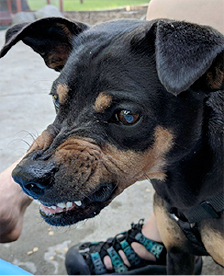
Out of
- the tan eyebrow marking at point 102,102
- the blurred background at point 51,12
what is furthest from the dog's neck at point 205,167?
the blurred background at point 51,12

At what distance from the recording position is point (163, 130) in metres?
1.93

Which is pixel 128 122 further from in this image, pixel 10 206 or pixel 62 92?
pixel 10 206

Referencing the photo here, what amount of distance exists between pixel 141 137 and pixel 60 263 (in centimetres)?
203

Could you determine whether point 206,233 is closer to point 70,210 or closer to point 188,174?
point 188,174

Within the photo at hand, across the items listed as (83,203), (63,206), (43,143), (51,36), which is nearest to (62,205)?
(63,206)

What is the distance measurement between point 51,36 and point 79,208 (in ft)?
4.05

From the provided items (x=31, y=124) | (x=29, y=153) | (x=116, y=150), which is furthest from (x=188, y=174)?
(x=31, y=124)

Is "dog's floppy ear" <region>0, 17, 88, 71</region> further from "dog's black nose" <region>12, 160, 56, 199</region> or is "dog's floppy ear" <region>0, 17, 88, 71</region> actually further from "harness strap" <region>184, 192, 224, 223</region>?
"harness strap" <region>184, 192, 224, 223</region>

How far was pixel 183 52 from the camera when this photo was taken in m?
1.63

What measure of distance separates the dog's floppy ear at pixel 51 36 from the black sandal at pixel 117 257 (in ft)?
5.82

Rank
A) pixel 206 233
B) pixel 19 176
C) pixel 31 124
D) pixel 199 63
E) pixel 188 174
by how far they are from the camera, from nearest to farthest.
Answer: pixel 199 63, pixel 19 176, pixel 188 174, pixel 206 233, pixel 31 124

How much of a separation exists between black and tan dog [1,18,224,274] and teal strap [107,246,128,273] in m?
1.35

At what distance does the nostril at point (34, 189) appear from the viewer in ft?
5.88

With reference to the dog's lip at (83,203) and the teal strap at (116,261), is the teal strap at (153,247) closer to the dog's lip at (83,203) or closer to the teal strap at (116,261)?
the teal strap at (116,261)
